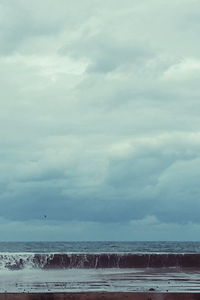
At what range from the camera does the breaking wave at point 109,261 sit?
60.8 meters

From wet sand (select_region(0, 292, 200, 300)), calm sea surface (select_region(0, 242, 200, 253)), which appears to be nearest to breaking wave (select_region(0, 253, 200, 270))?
calm sea surface (select_region(0, 242, 200, 253))

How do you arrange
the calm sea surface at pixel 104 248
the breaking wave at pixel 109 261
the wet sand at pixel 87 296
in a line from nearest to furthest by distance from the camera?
the wet sand at pixel 87 296
the breaking wave at pixel 109 261
the calm sea surface at pixel 104 248

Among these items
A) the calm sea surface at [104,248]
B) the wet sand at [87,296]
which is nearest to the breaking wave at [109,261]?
the calm sea surface at [104,248]

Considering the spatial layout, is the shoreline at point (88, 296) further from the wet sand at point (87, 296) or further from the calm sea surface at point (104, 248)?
the calm sea surface at point (104, 248)

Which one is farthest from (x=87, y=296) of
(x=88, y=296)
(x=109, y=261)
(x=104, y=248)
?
(x=104, y=248)

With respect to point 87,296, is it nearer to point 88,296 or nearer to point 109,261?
point 88,296

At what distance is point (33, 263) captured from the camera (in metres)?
64.4

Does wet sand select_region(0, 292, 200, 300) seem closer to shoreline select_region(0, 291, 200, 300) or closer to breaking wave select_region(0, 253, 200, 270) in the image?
shoreline select_region(0, 291, 200, 300)

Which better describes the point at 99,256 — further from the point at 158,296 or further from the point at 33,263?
the point at 158,296

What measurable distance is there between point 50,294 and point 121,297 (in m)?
2.48

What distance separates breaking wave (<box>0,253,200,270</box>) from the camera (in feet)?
200

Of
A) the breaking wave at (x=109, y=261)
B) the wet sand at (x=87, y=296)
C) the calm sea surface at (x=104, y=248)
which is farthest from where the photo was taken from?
the calm sea surface at (x=104, y=248)

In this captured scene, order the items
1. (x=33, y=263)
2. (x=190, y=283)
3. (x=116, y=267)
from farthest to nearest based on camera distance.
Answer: (x=33, y=263) → (x=116, y=267) → (x=190, y=283)

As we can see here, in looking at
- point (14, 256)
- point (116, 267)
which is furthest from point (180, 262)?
point (14, 256)
